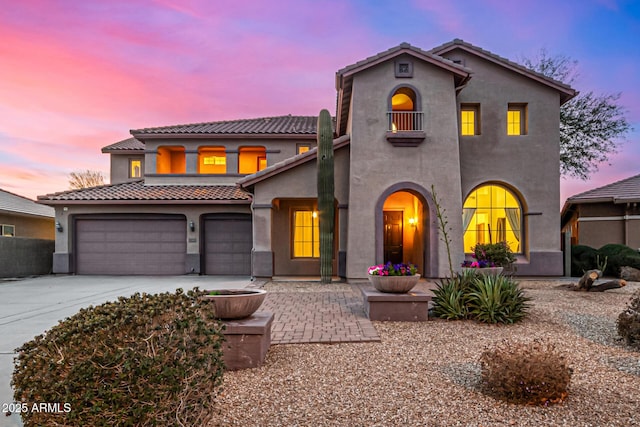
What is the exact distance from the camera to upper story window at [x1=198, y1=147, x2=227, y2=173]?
19.8m

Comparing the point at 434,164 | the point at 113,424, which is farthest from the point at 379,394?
the point at 434,164

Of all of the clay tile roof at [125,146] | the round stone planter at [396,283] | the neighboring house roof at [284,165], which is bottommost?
the round stone planter at [396,283]

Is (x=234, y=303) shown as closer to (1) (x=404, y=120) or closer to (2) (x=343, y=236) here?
(2) (x=343, y=236)

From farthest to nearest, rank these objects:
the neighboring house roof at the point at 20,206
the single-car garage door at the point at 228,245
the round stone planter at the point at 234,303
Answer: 1. the neighboring house roof at the point at 20,206
2. the single-car garage door at the point at 228,245
3. the round stone planter at the point at 234,303

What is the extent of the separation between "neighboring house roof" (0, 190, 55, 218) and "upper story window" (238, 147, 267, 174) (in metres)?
11.2

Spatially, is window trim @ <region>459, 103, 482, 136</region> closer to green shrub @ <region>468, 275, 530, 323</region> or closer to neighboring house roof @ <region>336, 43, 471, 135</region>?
neighboring house roof @ <region>336, 43, 471, 135</region>

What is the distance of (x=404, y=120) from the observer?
14188 mm

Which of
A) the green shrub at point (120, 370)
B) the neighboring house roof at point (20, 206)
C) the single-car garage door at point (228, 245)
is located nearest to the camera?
the green shrub at point (120, 370)

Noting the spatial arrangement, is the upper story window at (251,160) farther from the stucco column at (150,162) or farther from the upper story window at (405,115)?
the upper story window at (405,115)

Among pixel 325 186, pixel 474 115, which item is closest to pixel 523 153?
pixel 474 115

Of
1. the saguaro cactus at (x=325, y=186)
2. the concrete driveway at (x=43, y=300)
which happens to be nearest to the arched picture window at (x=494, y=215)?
the saguaro cactus at (x=325, y=186)

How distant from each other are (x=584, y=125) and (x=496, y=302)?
2012 cm

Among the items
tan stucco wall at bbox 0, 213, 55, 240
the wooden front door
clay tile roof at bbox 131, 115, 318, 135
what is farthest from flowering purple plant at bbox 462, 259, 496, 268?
tan stucco wall at bbox 0, 213, 55, 240

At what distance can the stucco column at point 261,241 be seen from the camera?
47.2ft
